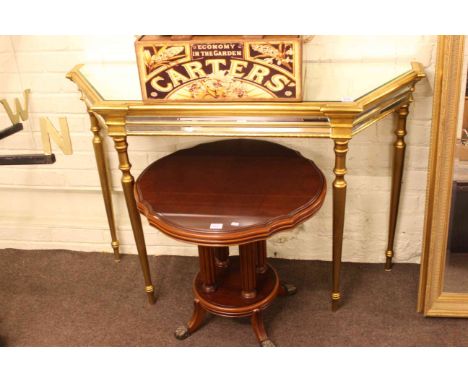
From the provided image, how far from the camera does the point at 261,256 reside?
1.99 metres

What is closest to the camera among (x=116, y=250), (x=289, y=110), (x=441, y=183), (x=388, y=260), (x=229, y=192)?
(x=289, y=110)

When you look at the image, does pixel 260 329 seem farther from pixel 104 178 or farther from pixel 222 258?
pixel 104 178

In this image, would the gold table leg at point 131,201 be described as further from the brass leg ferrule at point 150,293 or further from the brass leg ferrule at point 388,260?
the brass leg ferrule at point 388,260

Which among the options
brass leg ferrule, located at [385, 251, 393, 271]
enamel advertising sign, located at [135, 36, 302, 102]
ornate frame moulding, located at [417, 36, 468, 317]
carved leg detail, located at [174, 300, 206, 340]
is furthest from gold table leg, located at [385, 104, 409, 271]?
carved leg detail, located at [174, 300, 206, 340]

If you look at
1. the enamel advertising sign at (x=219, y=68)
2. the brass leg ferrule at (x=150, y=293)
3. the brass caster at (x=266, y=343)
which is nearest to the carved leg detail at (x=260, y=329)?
the brass caster at (x=266, y=343)

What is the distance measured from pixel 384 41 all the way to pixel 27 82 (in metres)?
1.32

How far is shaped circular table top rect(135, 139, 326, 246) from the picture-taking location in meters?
1.57

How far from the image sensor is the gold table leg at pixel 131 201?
5.71 feet

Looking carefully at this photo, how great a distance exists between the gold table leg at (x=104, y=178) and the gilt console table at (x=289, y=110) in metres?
0.27

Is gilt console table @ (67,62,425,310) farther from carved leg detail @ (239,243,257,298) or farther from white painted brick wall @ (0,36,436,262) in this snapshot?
carved leg detail @ (239,243,257,298)

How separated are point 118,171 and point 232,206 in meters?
0.80

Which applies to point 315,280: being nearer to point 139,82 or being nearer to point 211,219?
point 211,219

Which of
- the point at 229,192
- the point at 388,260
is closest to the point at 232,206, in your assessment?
the point at 229,192

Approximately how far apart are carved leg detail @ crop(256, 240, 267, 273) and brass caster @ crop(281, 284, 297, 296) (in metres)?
0.16
